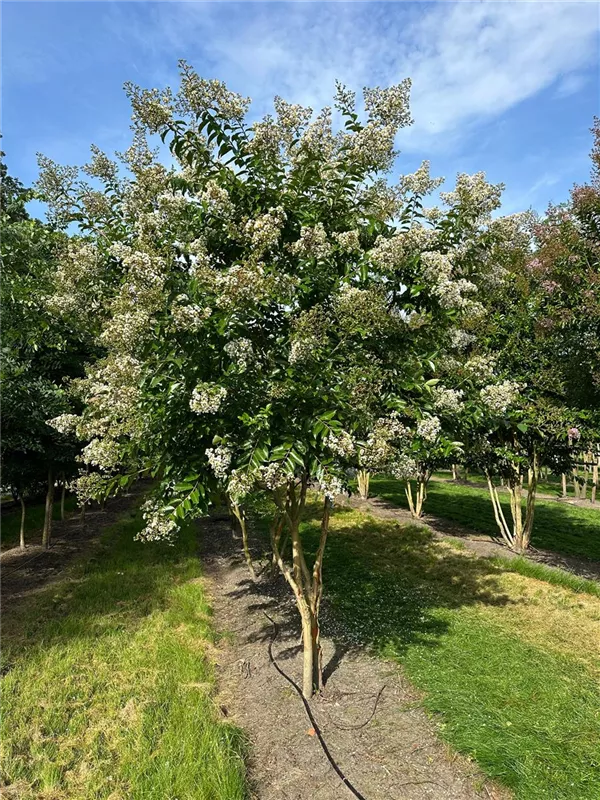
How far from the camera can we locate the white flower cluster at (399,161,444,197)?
17.0ft

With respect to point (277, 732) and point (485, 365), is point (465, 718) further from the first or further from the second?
point (485, 365)

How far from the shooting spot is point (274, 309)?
4.96m

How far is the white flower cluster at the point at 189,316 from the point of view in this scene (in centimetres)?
401

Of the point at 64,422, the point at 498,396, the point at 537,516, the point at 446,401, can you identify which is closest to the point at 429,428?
the point at 446,401

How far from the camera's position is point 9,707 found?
5.34m

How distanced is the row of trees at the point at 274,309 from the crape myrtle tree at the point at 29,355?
2212mm

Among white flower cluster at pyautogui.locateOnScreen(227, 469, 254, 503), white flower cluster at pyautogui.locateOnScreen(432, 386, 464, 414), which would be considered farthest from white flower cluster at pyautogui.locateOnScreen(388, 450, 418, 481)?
white flower cluster at pyautogui.locateOnScreen(227, 469, 254, 503)

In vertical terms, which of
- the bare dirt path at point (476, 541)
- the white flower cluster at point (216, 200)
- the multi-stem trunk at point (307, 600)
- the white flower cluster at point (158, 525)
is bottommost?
the bare dirt path at point (476, 541)

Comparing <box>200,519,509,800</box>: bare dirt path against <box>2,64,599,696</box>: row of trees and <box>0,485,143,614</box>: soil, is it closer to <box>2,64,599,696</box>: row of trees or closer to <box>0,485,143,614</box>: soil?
<box>2,64,599,696</box>: row of trees

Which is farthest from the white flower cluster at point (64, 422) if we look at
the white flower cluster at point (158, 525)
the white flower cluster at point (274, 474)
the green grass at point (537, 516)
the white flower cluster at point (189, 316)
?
the green grass at point (537, 516)

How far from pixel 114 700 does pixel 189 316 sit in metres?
4.36

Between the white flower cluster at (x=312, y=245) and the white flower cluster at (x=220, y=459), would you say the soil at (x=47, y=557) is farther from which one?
the white flower cluster at (x=312, y=245)

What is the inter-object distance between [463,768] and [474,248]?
5033 millimetres

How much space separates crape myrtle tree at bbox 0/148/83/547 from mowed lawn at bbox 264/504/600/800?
596 centimetres
